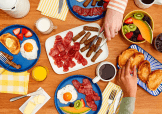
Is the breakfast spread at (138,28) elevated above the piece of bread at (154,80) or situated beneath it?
elevated above

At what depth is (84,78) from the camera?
1451mm

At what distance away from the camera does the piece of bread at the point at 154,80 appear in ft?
4.66

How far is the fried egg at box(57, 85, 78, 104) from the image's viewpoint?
1.40 m

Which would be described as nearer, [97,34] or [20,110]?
[20,110]

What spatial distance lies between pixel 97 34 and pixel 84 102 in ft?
2.54

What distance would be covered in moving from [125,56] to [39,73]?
940mm

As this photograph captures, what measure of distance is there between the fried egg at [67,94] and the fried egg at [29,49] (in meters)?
0.47

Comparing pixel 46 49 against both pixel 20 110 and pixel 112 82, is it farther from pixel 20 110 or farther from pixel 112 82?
pixel 112 82

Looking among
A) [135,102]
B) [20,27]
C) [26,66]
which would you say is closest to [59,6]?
[20,27]

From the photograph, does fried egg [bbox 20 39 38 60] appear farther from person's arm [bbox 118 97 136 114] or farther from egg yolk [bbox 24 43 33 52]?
person's arm [bbox 118 97 136 114]

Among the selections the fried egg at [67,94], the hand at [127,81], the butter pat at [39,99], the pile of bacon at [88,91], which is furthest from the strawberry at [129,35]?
the butter pat at [39,99]

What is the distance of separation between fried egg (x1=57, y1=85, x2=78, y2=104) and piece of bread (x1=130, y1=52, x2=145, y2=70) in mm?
699

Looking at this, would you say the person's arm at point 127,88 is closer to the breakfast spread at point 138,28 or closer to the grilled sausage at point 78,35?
the breakfast spread at point 138,28

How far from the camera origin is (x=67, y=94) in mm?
1393
